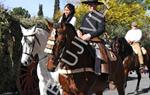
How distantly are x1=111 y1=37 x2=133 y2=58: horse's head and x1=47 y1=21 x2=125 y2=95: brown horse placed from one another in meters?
6.84

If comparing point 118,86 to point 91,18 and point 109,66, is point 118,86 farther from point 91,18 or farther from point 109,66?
point 91,18

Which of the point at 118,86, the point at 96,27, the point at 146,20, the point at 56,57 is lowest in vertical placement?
the point at 118,86

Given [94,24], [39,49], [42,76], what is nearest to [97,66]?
[94,24]

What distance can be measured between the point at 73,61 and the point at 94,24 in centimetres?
111

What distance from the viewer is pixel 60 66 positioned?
820 centimetres

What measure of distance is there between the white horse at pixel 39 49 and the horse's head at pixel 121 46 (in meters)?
5.01

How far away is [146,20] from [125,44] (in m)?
37.8

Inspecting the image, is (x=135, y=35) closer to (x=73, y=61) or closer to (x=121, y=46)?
(x=121, y=46)

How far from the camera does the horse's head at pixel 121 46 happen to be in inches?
618

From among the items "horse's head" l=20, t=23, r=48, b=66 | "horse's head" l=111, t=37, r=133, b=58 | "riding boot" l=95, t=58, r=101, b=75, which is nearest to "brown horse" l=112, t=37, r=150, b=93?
"horse's head" l=111, t=37, r=133, b=58

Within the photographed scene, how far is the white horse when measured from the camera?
10.5 m

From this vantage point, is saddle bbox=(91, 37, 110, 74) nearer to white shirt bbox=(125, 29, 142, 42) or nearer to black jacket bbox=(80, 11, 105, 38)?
black jacket bbox=(80, 11, 105, 38)

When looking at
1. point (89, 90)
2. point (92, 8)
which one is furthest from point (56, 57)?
point (92, 8)

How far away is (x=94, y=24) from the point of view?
29.3 ft
